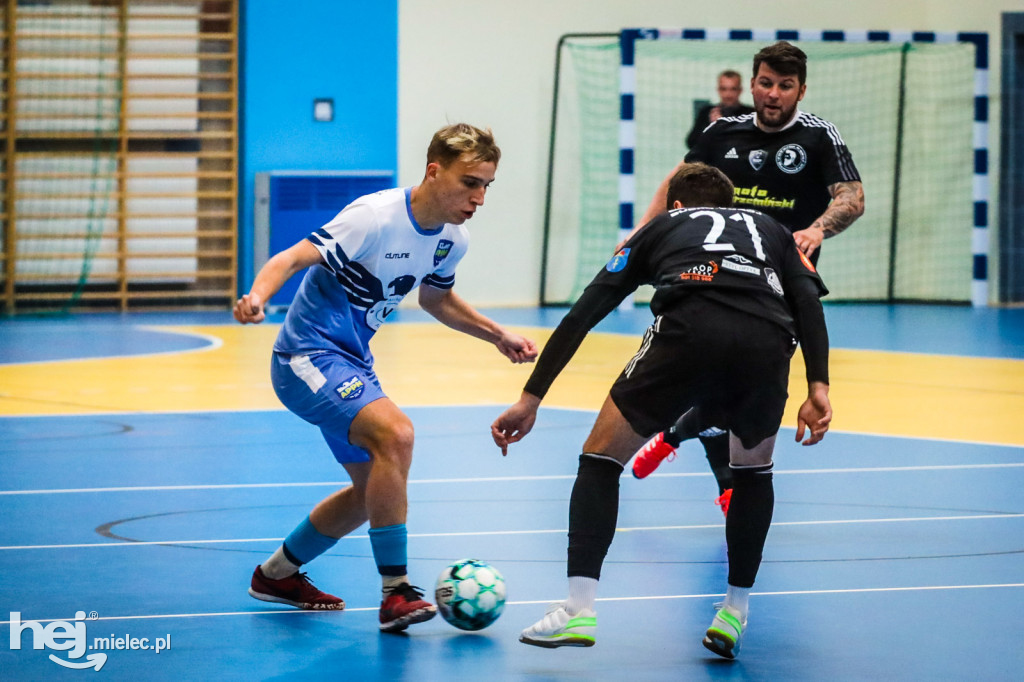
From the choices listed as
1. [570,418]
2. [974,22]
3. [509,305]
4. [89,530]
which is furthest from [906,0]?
[89,530]

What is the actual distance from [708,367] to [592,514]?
1.64 feet

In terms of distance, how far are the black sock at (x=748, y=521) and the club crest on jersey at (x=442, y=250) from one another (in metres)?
1.18

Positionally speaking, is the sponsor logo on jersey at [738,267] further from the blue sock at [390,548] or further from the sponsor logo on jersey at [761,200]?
the sponsor logo on jersey at [761,200]

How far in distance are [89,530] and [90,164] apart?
12.7m

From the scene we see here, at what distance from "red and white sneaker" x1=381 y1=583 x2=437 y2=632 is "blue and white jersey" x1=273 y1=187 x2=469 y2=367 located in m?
0.75

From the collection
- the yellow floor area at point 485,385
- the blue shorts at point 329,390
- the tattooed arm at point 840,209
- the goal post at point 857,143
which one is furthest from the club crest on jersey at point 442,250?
the goal post at point 857,143

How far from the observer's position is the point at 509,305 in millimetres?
18922

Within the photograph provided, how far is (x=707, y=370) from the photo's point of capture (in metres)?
3.98

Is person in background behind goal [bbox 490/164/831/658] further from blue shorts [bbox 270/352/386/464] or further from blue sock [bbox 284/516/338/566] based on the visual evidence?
blue sock [bbox 284/516/338/566]

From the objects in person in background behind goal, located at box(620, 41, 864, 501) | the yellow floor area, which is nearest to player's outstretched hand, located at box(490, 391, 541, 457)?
person in background behind goal, located at box(620, 41, 864, 501)

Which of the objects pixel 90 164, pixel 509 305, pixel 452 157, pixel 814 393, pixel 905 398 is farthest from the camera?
pixel 509 305

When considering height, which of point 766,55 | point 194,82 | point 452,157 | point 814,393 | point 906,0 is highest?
point 906,0

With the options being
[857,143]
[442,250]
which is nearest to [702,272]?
[442,250]

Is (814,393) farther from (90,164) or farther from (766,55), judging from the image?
(90,164)
